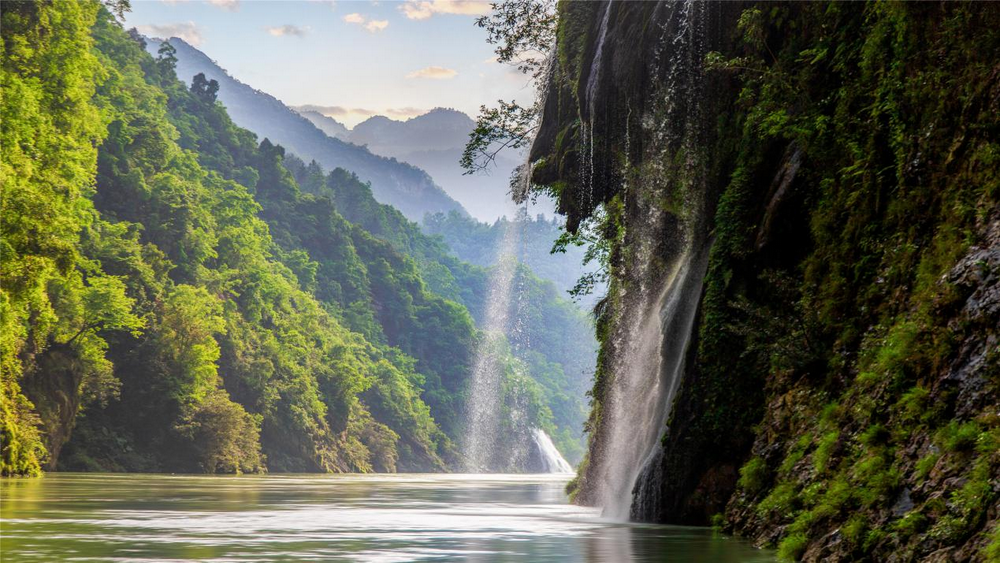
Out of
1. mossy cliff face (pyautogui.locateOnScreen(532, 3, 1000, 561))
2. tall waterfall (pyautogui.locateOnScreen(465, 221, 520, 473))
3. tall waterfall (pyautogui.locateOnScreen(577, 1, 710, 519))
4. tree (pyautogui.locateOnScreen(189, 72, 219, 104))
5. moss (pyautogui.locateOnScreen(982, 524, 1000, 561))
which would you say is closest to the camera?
moss (pyautogui.locateOnScreen(982, 524, 1000, 561))

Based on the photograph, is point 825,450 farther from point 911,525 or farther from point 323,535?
point 323,535

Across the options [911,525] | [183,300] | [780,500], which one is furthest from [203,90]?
[911,525]

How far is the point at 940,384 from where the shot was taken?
11445 millimetres

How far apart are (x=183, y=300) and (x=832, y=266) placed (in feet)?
209

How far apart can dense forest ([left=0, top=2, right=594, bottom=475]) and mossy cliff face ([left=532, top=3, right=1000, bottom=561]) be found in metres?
23.3

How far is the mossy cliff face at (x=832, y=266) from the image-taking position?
11.1 meters

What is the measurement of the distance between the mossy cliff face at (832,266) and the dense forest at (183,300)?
23302 millimetres

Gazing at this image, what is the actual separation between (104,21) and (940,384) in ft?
327

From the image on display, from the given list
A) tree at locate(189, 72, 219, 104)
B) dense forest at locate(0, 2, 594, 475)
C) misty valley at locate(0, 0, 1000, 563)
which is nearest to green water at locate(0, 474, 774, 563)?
misty valley at locate(0, 0, 1000, 563)

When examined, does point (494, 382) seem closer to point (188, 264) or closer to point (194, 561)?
point (188, 264)

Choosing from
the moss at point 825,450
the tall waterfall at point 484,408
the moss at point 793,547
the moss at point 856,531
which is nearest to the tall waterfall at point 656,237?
the moss at point 825,450

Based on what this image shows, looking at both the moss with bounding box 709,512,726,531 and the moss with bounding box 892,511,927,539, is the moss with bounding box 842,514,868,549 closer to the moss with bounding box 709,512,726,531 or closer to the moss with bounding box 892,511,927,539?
the moss with bounding box 892,511,927,539

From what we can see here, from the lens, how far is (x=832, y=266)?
54.6 feet

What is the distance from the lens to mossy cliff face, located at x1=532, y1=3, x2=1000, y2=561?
1112cm
